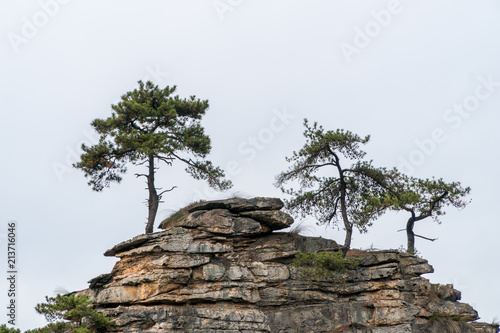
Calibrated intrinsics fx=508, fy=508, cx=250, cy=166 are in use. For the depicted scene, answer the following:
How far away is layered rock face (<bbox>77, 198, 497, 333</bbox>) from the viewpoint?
25.9 meters

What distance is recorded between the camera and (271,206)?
98.5 ft

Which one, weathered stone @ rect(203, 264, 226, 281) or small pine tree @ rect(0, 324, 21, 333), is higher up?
weathered stone @ rect(203, 264, 226, 281)

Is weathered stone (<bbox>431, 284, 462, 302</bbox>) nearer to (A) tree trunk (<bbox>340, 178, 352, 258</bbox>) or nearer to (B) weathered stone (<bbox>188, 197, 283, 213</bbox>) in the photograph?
(A) tree trunk (<bbox>340, 178, 352, 258</bbox>)

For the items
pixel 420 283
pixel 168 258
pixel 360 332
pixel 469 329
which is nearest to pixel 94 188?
pixel 168 258

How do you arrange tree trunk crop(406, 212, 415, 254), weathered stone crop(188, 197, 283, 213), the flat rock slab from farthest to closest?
tree trunk crop(406, 212, 415, 254) < weathered stone crop(188, 197, 283, 213) < the flat rock slab

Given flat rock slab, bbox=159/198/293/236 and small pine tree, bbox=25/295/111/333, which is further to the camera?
flat rock slab, bbox=159/198/293/236

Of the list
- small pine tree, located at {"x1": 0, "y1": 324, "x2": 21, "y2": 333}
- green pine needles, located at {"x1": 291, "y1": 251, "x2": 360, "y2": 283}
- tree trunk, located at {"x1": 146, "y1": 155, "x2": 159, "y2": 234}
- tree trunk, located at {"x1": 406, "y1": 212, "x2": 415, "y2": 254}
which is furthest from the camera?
tree trunk, located at {"x1": 406, "y1": 212, "x2": 415, "y2": 254}

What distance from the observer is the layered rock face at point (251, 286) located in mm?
25875

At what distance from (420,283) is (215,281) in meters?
11.8

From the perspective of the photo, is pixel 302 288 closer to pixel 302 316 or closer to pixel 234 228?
pixel 302 316

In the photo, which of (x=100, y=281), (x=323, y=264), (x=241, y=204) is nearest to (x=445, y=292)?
(x=323, y=264)

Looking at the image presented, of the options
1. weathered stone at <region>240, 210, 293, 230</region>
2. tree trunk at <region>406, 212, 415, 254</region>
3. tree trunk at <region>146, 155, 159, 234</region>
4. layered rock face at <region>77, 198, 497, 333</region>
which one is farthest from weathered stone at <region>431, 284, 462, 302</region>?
tree trunk at <region>146, 155, 159, 234</region>

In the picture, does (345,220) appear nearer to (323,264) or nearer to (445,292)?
(323,264)

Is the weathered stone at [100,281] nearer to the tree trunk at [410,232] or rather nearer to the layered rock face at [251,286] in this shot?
the layered rock face at [251,286]
